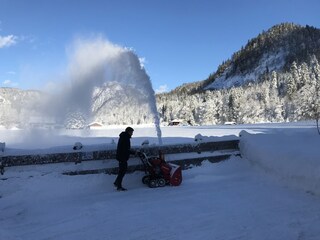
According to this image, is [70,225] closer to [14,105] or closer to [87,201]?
[87,201]

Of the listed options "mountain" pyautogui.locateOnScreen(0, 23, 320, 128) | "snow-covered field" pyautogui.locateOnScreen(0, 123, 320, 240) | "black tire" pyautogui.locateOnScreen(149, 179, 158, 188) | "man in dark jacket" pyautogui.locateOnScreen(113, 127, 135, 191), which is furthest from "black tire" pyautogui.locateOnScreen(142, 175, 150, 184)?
"mountain" pyautogui.locateOnScreen(0, 23, 320, 128)

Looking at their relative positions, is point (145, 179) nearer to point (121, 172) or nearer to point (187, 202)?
point (121, 172)

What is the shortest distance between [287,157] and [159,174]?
3.50 m

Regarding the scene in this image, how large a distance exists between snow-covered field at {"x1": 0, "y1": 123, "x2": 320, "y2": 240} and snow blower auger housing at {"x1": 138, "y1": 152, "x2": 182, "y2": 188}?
27cm

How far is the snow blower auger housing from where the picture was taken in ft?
34.3

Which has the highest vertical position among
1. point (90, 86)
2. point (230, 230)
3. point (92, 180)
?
point (90, 86)

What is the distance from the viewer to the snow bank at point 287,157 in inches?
363

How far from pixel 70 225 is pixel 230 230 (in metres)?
2.99

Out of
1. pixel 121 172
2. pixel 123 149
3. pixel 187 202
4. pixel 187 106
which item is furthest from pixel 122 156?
pixel 187 106

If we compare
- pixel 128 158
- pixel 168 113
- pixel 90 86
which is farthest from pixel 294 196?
pixel 168 113

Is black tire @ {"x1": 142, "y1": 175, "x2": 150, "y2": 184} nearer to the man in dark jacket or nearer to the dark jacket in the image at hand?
the man in dark jacket

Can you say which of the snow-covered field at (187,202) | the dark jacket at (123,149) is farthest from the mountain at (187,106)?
the snow-covered field at (187,202)

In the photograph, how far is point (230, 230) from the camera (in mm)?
6676

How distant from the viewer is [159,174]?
10.5 meters
